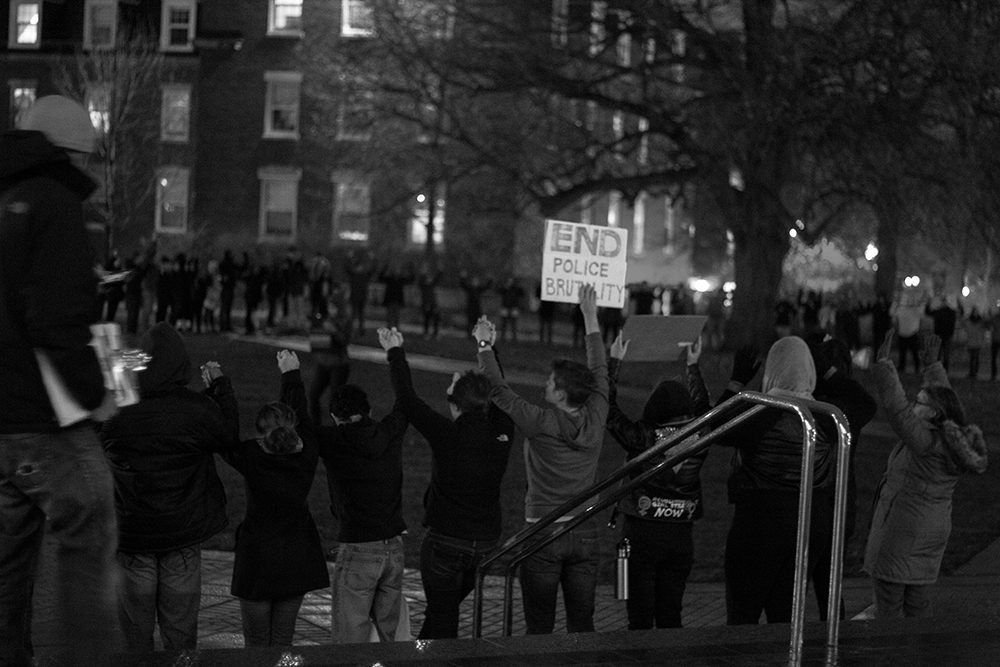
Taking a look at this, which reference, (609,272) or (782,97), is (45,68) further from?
(609,272)

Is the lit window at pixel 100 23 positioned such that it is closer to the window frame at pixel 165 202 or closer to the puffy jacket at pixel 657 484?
the window frame at pixel 165 202

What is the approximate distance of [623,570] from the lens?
7.94m

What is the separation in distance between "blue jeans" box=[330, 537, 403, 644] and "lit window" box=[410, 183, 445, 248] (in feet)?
117

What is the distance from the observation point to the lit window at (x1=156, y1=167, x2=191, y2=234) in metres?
48.9

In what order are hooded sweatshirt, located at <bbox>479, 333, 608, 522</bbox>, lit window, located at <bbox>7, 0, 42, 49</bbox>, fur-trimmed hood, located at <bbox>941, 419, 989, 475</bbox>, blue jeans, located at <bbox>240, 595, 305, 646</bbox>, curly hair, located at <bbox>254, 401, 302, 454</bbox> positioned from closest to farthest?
curly hair, located at <bbox>254, 401, 302, 454</bbox>
blue jeans, located at <bbox>240, 595, 305, 646</bbox>
hooded sweatshirt, located at <bbox>479, 333, 608, 522</bbox>
fur-trimmed hood, located at <bbox>941, 419, 989, 475</bbox>
lit window, located at <bbox>7, 0, 42, 49</bbox>

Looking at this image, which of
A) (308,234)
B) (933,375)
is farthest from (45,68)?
(933,375)

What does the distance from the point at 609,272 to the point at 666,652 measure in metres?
4.53

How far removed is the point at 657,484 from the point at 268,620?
2.19 metres

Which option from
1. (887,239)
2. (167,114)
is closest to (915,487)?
(887,239)


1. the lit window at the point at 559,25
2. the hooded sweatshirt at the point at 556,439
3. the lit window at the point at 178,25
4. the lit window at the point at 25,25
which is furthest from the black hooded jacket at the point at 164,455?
the lit window at the point at 178,25

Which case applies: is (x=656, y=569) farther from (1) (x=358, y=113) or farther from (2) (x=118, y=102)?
(2) (x=118, y=102)

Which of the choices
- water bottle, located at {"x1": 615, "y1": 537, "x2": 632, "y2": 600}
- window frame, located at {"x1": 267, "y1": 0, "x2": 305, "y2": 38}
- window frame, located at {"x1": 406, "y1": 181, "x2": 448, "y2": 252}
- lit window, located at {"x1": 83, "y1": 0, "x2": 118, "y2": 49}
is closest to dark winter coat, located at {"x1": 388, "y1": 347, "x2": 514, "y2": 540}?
water bottle, located at {"x1": 615, "y1": 537, "x2": 632, "y2": 600}

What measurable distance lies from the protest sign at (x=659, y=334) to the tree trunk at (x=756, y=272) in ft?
66.5

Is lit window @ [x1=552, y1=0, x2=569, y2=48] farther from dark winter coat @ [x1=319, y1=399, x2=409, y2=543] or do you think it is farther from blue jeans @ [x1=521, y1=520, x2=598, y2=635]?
dark winter coat @ [x1=319, y1=399, x2=409, y2=543]
